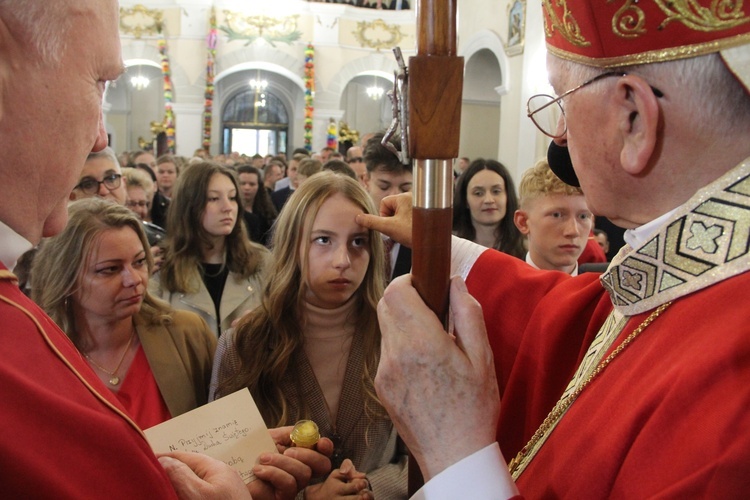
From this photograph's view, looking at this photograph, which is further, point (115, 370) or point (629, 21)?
point (115, 370)

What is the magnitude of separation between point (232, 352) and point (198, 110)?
48.9 feet

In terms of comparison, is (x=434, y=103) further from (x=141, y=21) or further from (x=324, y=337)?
(x=141, y=21)

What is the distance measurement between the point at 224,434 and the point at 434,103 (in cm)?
87

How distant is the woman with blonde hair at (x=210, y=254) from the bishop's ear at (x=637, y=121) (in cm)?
234

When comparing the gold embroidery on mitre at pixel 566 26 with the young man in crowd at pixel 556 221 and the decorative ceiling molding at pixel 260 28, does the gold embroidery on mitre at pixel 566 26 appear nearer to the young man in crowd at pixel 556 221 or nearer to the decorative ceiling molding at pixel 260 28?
the young man in crowd at pixel 556 221

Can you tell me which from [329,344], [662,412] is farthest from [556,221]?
[662,412]

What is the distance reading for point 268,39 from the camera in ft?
53.4

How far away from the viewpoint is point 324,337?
6.89ft

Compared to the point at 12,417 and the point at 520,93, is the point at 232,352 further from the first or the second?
the point at 520,93

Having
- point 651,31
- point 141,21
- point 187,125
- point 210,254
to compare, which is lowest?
point 210,254

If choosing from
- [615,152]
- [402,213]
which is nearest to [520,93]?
[402,213]

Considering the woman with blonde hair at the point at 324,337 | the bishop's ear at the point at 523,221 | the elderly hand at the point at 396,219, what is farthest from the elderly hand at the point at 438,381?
the bishop's ear at the point at 523,221

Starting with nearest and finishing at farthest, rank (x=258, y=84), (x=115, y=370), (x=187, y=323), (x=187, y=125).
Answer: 1. (x=115, y=370)
2. (x=187, y=323)
3. (x=187, y=125)
4. (x=258, y=84)

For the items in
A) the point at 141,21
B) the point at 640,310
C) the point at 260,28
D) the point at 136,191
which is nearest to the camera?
the point at 640,310
